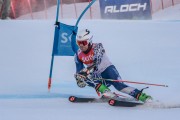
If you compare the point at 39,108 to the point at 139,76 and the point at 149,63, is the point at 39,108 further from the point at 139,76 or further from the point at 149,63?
the point at 149,63

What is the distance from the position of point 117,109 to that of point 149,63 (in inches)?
→ 166

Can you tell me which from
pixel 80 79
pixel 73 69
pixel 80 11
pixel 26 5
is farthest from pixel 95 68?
pixel 26 5

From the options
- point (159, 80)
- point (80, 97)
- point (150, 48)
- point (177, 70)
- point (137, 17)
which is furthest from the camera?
point (137, 17)

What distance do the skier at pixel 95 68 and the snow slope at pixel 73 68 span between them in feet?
0.93

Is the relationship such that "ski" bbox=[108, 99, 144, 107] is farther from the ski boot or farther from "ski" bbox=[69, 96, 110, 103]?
"ski" bbox=[69, 96, 110, 103]

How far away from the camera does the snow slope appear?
573 cm

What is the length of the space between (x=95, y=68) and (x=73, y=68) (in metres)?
3.37

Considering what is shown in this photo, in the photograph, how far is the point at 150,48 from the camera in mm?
11461

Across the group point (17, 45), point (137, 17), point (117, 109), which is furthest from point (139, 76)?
point (137, 17)

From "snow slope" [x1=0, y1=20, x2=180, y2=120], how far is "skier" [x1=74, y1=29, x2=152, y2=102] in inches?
11.2

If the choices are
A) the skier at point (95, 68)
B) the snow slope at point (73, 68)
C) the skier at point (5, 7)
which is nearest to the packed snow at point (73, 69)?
the snow slope at point (73, 68)

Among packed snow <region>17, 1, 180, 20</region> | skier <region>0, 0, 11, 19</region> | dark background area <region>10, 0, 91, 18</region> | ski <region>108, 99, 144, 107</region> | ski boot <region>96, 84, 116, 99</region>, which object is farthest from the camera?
dark background area <region>10, 0, 91, 18</region>

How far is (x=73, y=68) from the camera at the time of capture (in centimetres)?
991

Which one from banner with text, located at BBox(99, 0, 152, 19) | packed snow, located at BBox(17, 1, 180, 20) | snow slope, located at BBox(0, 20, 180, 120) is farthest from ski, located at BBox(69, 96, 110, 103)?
packed snow, located at BBox(17, 1, 180, 20)
